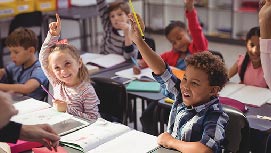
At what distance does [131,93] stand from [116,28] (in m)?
1.12

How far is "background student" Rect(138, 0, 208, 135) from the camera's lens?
315 centimetres

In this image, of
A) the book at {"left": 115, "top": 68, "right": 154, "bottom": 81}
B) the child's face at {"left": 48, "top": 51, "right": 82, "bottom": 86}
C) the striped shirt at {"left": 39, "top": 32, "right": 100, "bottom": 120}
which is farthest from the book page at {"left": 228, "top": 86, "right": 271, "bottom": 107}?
the child's face at {"left": 48, "top": 51, "right": 82, "bottom": 86}

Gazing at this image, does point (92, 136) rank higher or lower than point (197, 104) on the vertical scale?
lower

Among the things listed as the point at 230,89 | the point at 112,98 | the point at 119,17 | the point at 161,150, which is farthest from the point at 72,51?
the point at 119,17

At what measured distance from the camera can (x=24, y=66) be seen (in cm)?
293

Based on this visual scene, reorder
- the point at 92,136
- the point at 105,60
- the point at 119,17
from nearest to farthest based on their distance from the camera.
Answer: the point at 92,136 < the point at 105,60 < the point at 119,17

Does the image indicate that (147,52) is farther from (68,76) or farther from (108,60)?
(108,60)

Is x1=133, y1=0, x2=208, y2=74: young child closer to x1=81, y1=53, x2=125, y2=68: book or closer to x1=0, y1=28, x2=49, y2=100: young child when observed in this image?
x1=81, y1=53, x2=125, y2=68: book

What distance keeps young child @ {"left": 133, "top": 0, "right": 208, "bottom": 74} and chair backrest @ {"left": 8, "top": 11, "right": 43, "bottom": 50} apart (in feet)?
7.30

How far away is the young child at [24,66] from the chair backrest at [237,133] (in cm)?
135

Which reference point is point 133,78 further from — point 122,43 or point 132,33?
point 132,33

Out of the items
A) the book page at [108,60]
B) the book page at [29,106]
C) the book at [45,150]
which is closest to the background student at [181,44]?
the book page at [108,60]

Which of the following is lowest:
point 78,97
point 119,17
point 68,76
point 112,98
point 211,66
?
point 112,98

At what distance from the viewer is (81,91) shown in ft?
7.74
